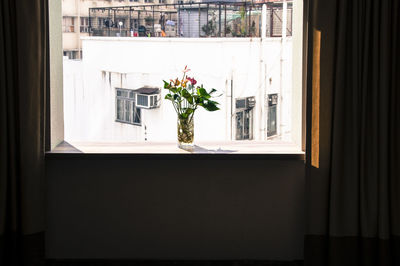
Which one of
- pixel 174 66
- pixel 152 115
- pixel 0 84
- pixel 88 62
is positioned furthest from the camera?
pixel 174 66

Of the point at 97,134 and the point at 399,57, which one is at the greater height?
the point at 399,57

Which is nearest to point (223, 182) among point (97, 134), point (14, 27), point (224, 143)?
point (224, 143)

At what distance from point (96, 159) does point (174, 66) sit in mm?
3188

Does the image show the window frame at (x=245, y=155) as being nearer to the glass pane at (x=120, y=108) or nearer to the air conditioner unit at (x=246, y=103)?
the glass pane at (x=120, y=108)

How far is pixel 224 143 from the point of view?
245 cm

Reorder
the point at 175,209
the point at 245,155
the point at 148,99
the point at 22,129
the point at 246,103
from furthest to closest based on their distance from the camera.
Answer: the point at 246,103
the point at 148,99
the point at 175,209
the point at 245,155
the point at 22,129

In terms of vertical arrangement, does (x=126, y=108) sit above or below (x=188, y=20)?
below

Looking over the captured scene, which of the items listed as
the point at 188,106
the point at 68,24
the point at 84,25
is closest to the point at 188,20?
the point at 84,25

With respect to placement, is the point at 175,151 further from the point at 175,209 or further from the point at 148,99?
the point at 148,99

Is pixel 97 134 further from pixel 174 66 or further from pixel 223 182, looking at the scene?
pixel 223 182

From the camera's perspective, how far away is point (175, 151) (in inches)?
87.7

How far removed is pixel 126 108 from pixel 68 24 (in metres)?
1.46

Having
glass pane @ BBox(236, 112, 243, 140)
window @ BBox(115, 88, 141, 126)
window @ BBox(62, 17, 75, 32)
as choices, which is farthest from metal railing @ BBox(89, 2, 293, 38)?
glass pane @ BBox(236, 112, 243, 140)

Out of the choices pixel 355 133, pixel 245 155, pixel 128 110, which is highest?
pixel 128 110
